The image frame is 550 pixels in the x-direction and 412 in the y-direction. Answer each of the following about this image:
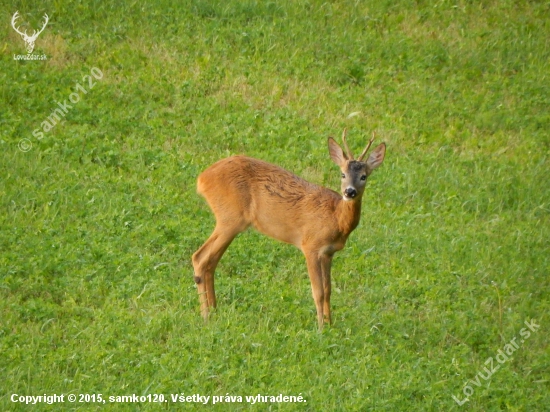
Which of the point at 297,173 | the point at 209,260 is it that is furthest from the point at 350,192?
the point at 297,173

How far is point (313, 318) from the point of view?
8.53 meters

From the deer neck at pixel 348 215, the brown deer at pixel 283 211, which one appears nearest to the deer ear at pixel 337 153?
the brown deer at pixel 283 211

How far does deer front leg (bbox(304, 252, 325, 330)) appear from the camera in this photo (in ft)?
27.5

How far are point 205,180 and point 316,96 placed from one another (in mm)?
3982

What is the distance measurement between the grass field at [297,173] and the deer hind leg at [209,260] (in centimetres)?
20

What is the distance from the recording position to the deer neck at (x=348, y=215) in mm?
8445

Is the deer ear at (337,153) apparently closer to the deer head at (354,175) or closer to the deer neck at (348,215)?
the deer head at (354,175)

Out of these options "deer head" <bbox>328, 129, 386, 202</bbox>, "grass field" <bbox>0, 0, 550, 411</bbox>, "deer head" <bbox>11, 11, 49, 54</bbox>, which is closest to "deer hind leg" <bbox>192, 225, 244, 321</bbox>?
"grass field" <bbox>0, 0, 550, 411</bbox>

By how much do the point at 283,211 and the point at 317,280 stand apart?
2.34 ft

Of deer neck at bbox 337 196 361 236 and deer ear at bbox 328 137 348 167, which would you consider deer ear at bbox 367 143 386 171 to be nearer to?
deer ear at bbox 328 137 348 167

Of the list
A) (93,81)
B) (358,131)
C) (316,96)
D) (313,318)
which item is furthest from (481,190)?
(93,81)

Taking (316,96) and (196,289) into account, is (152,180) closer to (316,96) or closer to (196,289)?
(196,289)

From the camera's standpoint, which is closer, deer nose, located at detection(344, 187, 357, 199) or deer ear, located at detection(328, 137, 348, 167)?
deer nose, located at detection(344, 187, 357, 199)

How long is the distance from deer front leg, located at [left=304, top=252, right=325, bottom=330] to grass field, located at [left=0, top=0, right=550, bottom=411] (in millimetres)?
157
